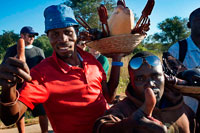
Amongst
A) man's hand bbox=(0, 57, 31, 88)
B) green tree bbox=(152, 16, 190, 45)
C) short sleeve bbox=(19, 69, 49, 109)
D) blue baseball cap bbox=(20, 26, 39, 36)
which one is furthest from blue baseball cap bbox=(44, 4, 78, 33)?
green tree bbox=(152, 16, 190, 45)

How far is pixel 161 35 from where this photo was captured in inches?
1708

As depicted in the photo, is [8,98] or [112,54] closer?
[8,98]

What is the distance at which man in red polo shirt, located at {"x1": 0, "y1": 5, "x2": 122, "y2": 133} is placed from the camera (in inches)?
55.9

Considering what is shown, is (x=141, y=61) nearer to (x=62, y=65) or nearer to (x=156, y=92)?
(x=156, y=92)

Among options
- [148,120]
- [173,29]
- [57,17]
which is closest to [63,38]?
[57,17]

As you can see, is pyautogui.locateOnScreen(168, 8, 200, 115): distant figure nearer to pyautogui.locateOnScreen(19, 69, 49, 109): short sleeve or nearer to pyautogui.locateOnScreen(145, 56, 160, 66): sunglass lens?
pyautogui.locateOnScreen(145, 56, 160, 66): sunglass lens

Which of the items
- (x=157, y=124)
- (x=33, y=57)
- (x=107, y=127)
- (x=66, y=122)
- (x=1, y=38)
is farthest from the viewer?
(x=1, y=38)

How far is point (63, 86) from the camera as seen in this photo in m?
1.54

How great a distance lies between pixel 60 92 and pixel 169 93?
87cm

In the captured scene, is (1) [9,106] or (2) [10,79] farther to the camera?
(1) [9,106]

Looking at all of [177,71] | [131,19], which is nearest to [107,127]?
[177,71]

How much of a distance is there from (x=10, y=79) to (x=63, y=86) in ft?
1.74

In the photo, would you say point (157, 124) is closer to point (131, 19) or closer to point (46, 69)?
point (46, 69)

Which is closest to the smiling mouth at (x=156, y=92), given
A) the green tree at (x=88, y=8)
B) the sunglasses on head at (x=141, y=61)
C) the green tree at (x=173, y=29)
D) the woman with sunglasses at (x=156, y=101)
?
the woman with sunglasses at (x=156, y=101)
